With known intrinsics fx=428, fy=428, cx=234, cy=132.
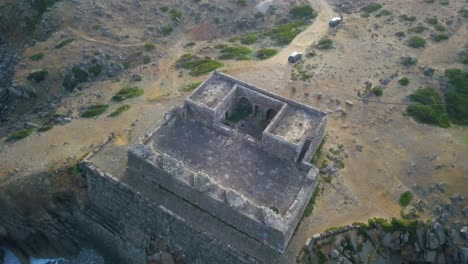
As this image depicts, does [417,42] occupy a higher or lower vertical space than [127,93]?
lower

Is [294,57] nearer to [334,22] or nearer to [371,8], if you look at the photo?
[334,22]

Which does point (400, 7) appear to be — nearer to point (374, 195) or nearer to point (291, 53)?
point (291, 53)

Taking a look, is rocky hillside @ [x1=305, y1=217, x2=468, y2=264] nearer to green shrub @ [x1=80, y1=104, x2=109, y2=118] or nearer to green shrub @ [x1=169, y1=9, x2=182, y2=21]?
green shrub @ [x1=80, y1=104, x2=109, y2=118]

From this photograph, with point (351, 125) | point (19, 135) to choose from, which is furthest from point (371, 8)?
point (19, 135)

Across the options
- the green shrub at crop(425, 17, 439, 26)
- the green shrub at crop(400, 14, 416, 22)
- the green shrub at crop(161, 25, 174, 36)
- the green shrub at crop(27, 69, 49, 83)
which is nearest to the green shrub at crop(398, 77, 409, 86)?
the green shrub at crop(400, 14, 416, 22)

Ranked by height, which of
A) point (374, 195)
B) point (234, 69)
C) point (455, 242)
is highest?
point (234, 69)

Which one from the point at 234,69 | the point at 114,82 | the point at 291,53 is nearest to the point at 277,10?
the point at 291,53

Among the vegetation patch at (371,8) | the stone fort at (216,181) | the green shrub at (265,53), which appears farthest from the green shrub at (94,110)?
the vegetation patch at (371,8)
